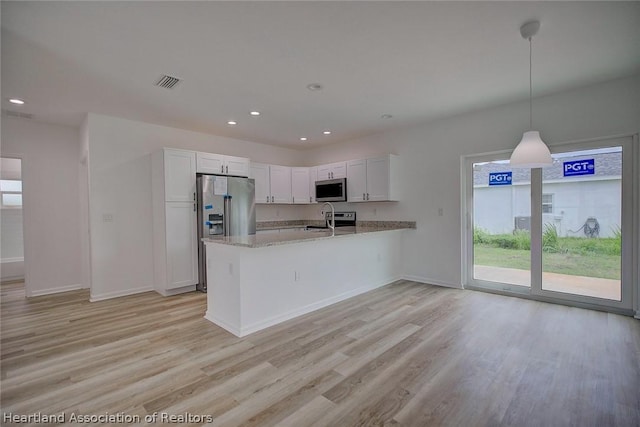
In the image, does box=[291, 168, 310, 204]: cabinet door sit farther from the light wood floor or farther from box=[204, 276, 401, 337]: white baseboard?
the light wood floor

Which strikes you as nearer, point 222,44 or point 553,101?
point 222,44

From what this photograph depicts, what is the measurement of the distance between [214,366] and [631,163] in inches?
183

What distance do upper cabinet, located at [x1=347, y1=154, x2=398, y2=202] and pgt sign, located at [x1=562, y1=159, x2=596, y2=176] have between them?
7.21 feet

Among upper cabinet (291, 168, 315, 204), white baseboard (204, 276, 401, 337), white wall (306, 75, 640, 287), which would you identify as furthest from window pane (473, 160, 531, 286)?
upper cabinet (291, 168, 315, 204)

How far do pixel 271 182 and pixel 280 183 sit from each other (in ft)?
0.68

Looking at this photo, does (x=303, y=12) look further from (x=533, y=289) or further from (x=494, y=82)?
(x=533, y=289)

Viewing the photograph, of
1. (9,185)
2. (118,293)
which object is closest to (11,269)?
(9,185)

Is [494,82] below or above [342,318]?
above

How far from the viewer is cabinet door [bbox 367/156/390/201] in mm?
4859

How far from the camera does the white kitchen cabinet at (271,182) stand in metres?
5.57

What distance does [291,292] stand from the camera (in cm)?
334

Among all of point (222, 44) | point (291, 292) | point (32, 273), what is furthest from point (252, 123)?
point (32, 273)

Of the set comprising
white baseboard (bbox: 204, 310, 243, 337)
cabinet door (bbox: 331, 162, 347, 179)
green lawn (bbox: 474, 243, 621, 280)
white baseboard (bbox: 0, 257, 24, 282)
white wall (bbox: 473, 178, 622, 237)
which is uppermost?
cabinet door (bbox: 331, 162, 347, 179)

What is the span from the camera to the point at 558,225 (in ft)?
12.2
